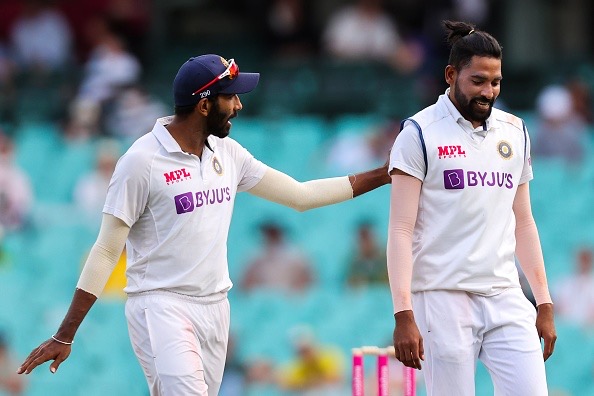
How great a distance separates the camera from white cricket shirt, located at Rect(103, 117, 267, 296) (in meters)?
5.83

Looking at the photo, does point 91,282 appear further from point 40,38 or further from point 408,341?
point 40,38

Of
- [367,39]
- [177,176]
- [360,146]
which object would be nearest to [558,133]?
[360,146]

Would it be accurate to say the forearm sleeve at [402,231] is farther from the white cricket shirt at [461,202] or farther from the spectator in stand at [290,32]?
the spectator in stand at [290,32]

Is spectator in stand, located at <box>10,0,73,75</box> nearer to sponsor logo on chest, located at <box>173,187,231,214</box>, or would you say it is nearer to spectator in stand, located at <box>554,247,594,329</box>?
spectator in stand, located at <box>554,247,594,329</box>

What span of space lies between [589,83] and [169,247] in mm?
7621

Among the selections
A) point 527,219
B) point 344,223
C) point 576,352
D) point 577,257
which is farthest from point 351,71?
point 527,219

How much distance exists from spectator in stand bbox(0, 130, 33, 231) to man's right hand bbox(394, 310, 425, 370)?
6189 mm

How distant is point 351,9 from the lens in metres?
13.4

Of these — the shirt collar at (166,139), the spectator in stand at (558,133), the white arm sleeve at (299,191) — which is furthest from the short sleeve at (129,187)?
the spectator in stand at (558,133)

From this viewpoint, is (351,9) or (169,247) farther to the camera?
(351,9)

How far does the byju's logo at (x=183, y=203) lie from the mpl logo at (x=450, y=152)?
3.49 feet

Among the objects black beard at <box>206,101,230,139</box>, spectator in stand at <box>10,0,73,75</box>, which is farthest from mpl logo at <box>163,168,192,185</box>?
spectator in stand at <box>10,0,73,75</box>

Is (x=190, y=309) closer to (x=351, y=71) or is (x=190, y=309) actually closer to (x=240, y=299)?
(x=240, y=299)

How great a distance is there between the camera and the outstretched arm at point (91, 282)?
19.1ft
